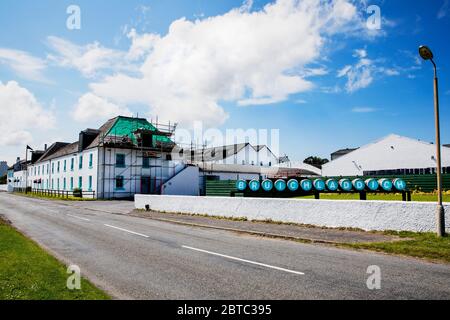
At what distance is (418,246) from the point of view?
9719 millimetres

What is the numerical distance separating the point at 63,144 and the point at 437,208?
2690 inches

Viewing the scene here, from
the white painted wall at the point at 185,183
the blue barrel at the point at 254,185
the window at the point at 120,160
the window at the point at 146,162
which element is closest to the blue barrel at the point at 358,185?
the blue barrel at the point at 254,185

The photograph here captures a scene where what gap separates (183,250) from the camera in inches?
389

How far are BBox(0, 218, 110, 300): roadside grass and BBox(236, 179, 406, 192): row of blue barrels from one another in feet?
47.6

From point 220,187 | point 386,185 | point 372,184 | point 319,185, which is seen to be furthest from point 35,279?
point 220,187

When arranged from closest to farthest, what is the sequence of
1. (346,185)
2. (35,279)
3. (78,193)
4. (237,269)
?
1. (35,279)
2. (237,269)
3. (346,185)
4. (78,193)

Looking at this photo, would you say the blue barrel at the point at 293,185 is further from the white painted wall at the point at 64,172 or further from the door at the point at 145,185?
the white painted wall at the point at 64,172

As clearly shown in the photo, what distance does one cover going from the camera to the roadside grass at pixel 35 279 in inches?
219

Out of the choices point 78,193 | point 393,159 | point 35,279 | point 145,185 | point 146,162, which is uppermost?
point 393,159

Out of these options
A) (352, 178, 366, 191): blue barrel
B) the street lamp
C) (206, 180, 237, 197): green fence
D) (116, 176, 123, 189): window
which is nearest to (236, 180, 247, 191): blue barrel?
(352, 178, 366, 191): blue barrel

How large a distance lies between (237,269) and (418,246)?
19.4 feet

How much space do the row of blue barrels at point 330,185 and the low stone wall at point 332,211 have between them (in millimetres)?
3355

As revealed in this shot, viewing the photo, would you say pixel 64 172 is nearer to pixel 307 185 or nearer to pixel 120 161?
pixel 120 161
